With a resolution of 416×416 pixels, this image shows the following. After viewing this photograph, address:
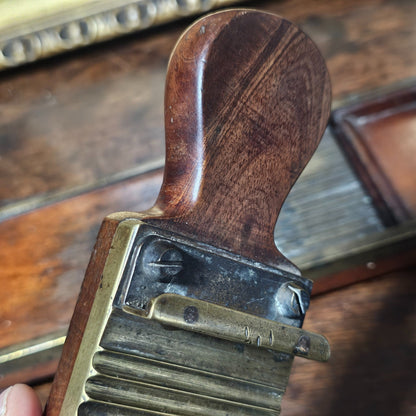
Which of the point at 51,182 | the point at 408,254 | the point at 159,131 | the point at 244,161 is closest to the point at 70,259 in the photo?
the point at 51,182

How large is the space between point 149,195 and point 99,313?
367mm

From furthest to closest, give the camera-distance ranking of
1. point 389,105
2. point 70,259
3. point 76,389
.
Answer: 1. point 389,105
2. point 70,259
3. point 76,389

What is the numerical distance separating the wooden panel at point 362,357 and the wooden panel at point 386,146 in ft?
0.33

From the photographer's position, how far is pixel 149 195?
2.37ft

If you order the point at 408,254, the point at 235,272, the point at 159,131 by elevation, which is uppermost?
the point at 159,131

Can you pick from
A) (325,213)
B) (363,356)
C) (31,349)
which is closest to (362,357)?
(363,356)

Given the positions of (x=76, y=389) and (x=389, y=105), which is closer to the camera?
(x=76, y=389)

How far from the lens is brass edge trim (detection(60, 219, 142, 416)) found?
364 millimetres

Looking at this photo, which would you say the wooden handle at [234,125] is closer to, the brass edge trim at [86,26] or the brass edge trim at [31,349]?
the brass edge trim at [31,349]

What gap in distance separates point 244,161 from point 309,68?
109 mm

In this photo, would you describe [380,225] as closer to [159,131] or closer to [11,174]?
[159,131]

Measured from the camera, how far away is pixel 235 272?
16.6 inches

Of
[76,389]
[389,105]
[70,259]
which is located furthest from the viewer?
[389,105]

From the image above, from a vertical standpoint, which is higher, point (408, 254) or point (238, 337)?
point (408, 254)
